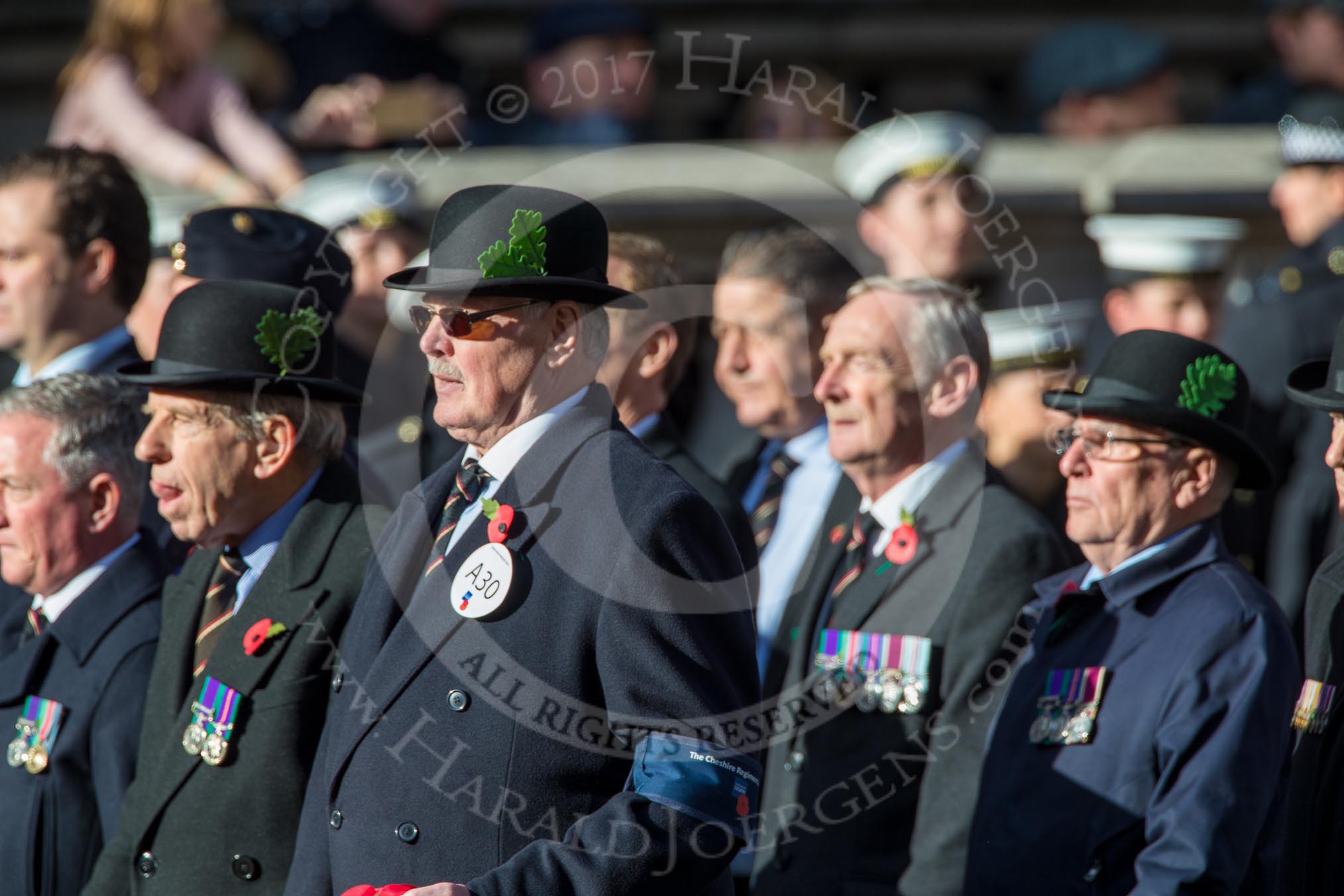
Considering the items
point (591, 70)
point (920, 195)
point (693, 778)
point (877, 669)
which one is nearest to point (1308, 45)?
point (920, 195)

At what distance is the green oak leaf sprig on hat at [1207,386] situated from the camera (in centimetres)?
426

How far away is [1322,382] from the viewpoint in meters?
4.13

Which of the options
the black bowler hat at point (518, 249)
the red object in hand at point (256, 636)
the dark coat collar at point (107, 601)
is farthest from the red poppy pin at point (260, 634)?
the black bowler hat at point (518, 249)

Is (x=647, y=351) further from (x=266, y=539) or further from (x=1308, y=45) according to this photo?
(x=1308, y=45)

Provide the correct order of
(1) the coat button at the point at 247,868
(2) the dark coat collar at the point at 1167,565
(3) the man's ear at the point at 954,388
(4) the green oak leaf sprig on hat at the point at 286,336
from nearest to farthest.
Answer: (1) the coat button at the point at 247,868 → (2) the dark coat collar at the point at 1167,565 → (4) the green oak leaf sprig on hat at the point at 286,336 → (3) the man's ear at the point at 954,388

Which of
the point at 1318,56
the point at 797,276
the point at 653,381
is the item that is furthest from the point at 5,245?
the point at 1318,56

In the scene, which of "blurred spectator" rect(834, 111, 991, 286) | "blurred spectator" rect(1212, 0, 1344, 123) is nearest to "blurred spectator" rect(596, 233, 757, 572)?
"blurred spectator" rect(834, 111, 991, 286)

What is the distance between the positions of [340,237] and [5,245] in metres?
1.60

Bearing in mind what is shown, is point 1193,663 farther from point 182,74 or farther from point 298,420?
point 182,74

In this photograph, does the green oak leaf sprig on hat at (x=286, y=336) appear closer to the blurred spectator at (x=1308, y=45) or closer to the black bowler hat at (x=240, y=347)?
the black bowler hat at (x=240, y=347)

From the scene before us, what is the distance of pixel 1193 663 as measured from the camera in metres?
3.86

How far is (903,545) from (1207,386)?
0.87m

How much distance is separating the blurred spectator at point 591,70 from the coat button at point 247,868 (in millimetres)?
4765

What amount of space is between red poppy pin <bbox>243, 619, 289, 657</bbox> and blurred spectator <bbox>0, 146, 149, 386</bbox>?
1.75m
